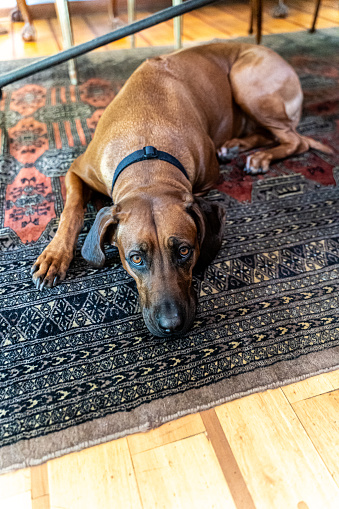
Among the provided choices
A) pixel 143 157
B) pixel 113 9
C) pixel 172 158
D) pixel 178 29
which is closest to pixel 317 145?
pixel 172 158

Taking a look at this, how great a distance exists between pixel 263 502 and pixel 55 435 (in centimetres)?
72

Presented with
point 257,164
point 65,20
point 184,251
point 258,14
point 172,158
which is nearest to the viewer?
point 184,251

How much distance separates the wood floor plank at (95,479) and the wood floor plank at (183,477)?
0.13ft

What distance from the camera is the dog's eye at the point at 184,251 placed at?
1.56m

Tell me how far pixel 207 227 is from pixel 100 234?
19.0 inches

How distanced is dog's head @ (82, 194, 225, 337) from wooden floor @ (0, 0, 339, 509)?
0.39 meters

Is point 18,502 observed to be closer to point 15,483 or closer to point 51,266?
point 15,483

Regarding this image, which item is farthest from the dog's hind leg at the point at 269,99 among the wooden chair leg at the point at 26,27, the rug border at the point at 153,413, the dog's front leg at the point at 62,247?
the wooden chair leg at the point at 26,27

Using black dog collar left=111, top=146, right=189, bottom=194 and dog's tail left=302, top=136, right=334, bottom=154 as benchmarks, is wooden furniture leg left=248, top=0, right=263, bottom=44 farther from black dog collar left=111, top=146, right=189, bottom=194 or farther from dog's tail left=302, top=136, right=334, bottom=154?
black dog collar left=111, top=146, right=189, bottom=194

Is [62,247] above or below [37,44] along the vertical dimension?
below

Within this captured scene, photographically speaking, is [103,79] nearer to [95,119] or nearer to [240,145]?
[95,119]

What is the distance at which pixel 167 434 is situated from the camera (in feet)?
4.45

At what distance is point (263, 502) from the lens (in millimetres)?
1202

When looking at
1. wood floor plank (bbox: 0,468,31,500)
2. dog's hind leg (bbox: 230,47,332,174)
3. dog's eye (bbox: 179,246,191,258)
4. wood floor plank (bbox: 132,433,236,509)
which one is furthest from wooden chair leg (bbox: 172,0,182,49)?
wood floor plank (bbox: 0,468,31,500)
